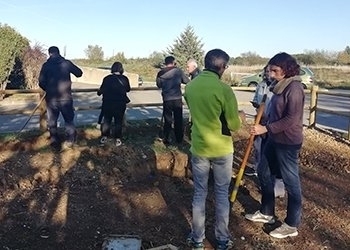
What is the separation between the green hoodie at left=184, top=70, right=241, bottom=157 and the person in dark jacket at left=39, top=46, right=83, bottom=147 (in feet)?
11.7

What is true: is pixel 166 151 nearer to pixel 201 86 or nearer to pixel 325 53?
pixel 201 86

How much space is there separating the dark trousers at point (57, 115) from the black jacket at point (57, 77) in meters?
0.10

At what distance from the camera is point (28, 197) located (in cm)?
564

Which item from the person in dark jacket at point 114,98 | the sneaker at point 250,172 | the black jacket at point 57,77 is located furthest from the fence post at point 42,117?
the sneaker at point 250,172

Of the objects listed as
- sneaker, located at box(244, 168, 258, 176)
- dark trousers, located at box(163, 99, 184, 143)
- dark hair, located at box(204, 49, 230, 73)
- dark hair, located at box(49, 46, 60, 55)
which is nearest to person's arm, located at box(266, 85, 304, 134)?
dark hair, located at box(204, 49, 230, 73)

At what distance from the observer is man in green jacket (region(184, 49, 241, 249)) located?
3920 mm

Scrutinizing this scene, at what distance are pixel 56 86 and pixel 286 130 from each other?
13.5 ft

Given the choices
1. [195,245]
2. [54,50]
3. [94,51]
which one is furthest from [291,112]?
[94,51]

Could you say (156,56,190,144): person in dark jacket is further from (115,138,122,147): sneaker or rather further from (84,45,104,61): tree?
(84,45,104,61): tree

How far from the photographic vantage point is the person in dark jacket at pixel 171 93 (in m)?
7.55

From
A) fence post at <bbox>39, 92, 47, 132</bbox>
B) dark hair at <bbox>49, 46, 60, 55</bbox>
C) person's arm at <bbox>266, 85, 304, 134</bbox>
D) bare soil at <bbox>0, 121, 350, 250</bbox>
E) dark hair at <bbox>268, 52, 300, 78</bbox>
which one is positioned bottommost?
bare soil at <bbox>0, 121, 350, 250</bbox>

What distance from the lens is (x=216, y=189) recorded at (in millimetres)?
4176

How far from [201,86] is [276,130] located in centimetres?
89

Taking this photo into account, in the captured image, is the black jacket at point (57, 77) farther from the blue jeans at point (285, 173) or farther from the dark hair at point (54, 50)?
the blue jeans at point (285, 173)
